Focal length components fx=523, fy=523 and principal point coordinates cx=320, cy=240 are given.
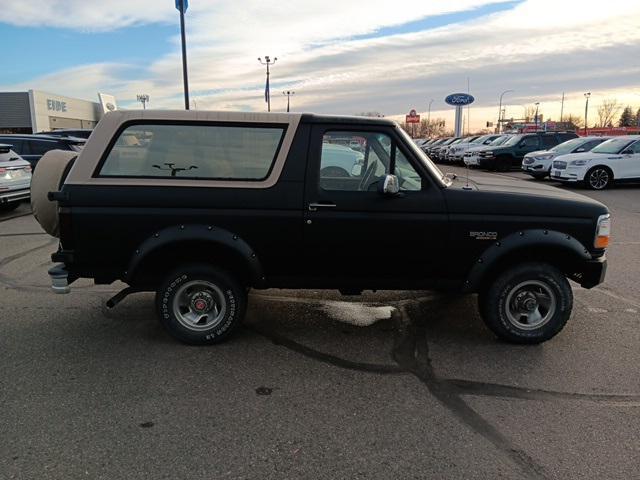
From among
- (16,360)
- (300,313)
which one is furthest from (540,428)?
(16,360)

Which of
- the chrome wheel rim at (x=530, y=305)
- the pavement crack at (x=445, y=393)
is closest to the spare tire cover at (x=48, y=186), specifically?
the pavement crack at (x=445, y=393)

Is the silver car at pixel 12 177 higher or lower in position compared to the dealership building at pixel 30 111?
lower

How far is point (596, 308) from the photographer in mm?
5496

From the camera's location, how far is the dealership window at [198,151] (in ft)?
14.1

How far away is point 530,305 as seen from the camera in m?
4.47

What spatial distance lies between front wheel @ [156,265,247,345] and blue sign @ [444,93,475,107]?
47.3 meters

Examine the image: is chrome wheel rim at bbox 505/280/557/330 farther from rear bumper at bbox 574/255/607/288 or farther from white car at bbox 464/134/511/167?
white car at bbox 464/134/511/167

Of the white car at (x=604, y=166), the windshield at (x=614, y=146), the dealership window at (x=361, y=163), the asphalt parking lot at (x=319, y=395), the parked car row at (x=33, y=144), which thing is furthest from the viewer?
the windshield at (x=614, y=146)

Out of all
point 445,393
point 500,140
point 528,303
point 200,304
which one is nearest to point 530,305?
point 528,303

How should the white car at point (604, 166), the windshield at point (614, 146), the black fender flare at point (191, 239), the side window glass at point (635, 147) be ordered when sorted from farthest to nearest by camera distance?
the windshield at point (614, 146), the side window glass at point (635, 147), the white car at point (604, 166), the black fender flare at point (191, 239)

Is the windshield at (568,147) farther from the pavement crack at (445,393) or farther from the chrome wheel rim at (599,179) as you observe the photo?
the pavement crack at (445,393)

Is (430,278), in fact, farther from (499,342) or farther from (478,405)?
(478,405)

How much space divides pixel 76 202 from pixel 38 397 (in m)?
1.50

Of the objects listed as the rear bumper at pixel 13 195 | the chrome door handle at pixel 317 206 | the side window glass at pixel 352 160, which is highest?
the side window glass at pixel 352 160
